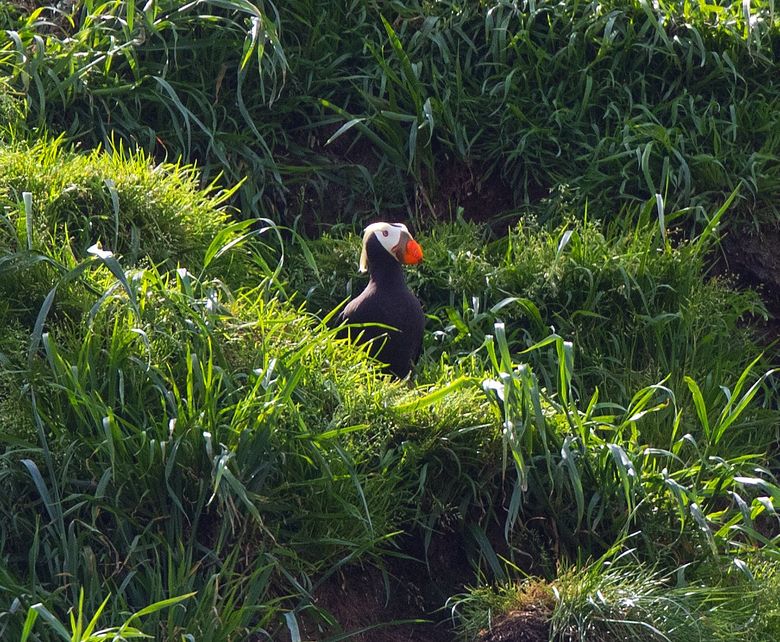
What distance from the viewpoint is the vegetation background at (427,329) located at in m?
3.32

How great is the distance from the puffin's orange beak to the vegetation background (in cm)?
29

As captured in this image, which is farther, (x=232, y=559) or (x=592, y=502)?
(x=592, y=502)

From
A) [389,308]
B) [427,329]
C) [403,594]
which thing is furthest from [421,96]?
[403,594]

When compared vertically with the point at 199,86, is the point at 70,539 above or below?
below

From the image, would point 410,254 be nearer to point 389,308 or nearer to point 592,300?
point 389,308

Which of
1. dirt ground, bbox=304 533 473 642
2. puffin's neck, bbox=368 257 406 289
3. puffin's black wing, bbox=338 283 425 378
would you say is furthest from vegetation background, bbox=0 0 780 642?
puffin's neck, bbox=368 257 406 289

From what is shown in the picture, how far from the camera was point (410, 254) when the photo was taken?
14.4ft

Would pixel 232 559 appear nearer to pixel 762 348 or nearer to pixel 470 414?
pixel 470 414

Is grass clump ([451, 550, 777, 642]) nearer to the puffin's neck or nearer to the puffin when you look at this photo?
the puffin

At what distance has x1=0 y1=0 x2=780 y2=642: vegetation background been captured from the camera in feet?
10.9

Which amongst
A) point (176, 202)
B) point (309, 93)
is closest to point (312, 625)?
point (176, 202)

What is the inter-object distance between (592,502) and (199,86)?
2.44 m

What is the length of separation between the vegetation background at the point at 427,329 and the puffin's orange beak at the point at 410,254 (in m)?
0.29

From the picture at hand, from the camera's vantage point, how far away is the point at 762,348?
4.89 metres
